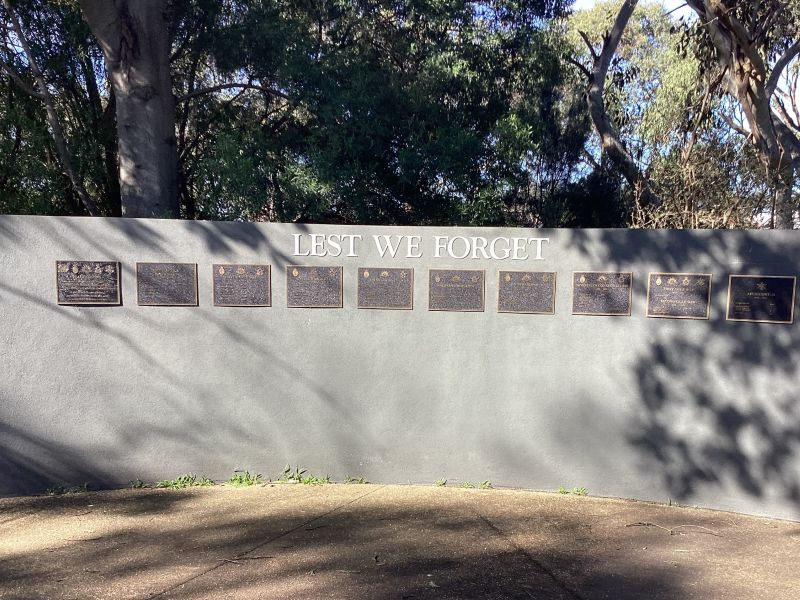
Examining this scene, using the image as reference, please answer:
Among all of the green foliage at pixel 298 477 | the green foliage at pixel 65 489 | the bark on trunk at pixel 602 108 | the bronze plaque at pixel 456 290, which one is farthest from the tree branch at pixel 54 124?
the bark on trunk at pixel 602 108

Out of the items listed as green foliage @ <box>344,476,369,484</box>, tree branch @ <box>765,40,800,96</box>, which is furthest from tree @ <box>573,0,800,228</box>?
green foliage @ <box>344,476,369,484</box>

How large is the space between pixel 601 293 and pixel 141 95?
532 cm

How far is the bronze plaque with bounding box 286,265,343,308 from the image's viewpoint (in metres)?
5.67

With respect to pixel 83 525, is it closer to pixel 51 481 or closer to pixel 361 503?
pixel 51 481

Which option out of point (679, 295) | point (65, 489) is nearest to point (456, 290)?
point (679, 295)

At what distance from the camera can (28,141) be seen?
28.3 ft

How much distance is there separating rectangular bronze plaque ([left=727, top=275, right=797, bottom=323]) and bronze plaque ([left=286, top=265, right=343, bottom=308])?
3.17 meters

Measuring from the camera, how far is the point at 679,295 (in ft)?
17.4

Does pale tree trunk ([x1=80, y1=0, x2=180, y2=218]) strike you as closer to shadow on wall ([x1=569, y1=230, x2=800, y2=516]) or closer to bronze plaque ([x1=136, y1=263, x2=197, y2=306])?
bronze plaque ([x1=136, y1=263, x2=197, y2=306])

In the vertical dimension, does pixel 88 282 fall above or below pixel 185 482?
above

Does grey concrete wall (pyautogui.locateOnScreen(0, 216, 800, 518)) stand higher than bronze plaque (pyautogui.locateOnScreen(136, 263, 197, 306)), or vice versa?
bronze plaque (pyautogui.locateOnScreen(136, 263, 197, 306))

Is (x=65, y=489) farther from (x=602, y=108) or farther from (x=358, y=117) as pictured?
(x=602, y=108)

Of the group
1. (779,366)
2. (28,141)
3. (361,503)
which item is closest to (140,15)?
(28,141)

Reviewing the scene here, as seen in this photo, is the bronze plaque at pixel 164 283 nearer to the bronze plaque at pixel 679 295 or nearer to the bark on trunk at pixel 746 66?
the bronze plaque at pixel 679 295
